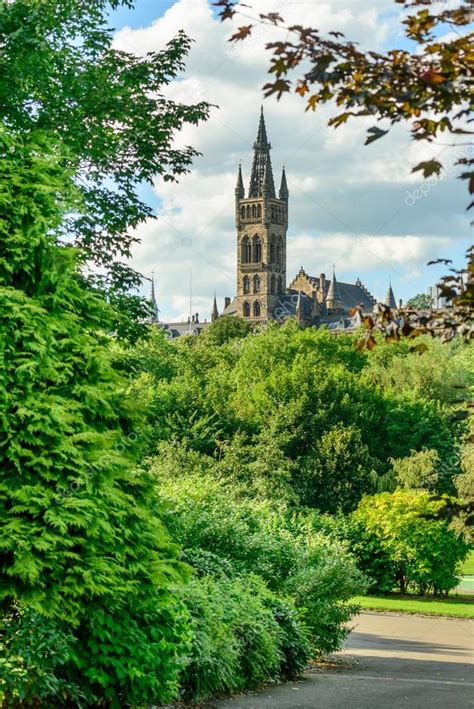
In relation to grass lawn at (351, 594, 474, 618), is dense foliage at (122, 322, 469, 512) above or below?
above

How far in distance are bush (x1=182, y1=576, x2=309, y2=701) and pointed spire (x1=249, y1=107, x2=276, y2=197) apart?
7064 inches

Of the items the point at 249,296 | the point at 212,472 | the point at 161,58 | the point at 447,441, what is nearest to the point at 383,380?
the point at 447,441

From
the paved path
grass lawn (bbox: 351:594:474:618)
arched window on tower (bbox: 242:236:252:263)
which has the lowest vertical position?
grass lawn (bbox: 351:594:474:618)

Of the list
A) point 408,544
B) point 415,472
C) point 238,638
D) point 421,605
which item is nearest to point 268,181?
point 415,472

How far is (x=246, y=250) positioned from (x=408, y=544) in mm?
161281

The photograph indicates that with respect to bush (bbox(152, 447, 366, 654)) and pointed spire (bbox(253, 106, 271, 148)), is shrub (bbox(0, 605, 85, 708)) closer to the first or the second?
bush (bbox(152, 447, 366, 654))

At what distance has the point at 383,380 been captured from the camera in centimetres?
7025

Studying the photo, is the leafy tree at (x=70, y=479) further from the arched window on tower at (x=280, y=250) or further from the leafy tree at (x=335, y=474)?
the arched window on tower at (x=280, y=250)

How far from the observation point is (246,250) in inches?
7633

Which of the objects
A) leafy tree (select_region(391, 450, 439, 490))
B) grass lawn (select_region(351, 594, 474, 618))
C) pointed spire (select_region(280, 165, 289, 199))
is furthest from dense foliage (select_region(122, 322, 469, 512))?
pointed spire (select_region(280, 165, 289, 199))

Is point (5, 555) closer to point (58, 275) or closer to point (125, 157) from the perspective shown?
point (58, 275)

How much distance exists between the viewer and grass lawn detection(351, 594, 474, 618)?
1209 inches

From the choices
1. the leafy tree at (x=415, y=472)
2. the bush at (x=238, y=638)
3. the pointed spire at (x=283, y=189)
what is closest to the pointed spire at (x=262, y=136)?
the pointed spire at (x=283, y=189)

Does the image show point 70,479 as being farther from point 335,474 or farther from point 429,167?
point 335,474
